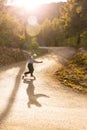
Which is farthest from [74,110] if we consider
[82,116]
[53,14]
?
[53,14]

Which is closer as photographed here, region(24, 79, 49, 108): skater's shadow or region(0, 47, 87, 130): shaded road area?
region(0, 47, 87, 130): shaded road area

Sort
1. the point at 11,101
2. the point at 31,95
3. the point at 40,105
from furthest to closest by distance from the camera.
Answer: the point at 31,95 < the point at 11,101 < the point at 40,105

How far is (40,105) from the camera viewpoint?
1395 cm

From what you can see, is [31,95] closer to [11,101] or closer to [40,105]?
[11,101]

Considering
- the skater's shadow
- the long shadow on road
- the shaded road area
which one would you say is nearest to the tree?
the long shadow on road

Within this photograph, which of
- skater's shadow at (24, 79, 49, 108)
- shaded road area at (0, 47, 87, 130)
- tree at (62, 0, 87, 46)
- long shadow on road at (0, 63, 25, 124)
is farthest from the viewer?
tree at (62, 0, 87, 46)

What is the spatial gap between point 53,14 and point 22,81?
585 feet

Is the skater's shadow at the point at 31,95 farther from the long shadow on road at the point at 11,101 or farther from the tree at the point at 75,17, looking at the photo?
the tree at the point at 75,17

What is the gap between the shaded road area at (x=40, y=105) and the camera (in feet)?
37.2

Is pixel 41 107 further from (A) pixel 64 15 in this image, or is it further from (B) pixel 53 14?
(B) pixel 53 14

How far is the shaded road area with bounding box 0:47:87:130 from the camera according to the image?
11.3 meters

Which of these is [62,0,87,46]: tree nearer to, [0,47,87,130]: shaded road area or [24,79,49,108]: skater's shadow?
[0,47,87,130]: shaded road area

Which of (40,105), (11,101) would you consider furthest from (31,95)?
(40,105)

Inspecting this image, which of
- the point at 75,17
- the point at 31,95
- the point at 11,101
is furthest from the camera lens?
the point at 75,17
